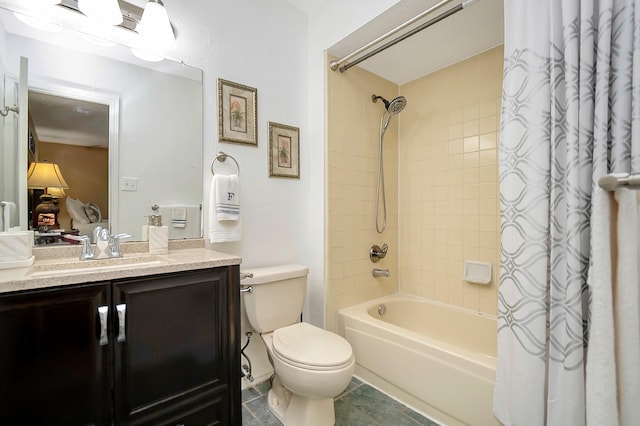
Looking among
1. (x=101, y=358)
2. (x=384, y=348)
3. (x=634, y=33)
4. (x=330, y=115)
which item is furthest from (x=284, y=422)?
(x=634, y=33)

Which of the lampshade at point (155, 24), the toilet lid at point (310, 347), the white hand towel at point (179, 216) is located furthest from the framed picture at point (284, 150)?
the toilet lid at point (310, 347)

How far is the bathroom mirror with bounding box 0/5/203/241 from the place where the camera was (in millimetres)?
1255

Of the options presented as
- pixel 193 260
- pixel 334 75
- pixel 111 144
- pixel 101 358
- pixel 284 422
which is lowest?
pixel 284 422

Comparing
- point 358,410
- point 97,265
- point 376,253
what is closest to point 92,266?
point 97,265

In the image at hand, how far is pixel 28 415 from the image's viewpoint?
859 millimetres

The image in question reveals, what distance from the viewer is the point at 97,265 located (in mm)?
1212

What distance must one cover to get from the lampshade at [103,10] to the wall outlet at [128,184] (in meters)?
0.76

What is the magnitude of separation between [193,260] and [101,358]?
426 millimetres

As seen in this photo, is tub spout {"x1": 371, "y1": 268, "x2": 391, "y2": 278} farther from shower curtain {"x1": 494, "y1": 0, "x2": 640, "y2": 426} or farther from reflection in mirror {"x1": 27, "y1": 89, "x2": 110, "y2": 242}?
reflection in mirror {"x1": 27, "y1": 89, "x2": 110, "y2": 242}

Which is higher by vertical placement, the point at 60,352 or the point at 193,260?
the point at 193,260

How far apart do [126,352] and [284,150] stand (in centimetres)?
144

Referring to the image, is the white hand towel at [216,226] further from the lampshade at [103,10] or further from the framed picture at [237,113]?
the lampshade at [103,10]

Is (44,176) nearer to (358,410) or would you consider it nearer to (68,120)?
(68,120)

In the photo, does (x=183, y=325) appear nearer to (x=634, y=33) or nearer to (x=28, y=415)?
(x=28, y=415)
